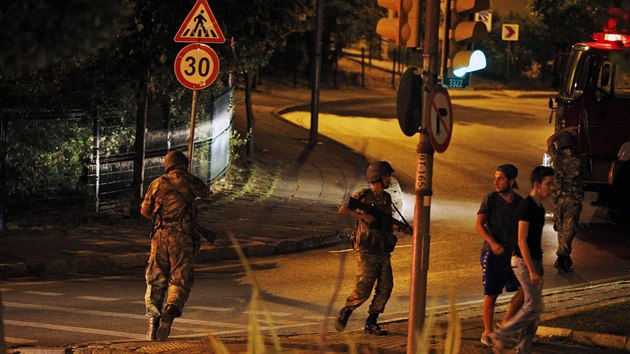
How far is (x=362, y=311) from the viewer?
41.9 feet

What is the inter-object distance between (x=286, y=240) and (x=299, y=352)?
7.01 meters

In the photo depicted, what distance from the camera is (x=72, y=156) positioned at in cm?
1794

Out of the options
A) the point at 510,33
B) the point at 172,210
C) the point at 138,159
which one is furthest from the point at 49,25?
the point at 510,33

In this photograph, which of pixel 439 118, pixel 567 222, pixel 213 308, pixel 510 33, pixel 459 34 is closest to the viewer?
pixel 439 118

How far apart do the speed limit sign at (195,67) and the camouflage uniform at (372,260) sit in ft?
13.3

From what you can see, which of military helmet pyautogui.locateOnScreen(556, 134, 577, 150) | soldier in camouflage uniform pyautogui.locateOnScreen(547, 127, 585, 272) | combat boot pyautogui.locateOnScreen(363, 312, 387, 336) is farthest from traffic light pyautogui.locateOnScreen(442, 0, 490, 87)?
soldier in camouflage uniform pyautogui.locateOnScreen(547, 127, 585, 272)

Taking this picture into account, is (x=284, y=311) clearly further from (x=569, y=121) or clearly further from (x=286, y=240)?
(x=569, y=121)

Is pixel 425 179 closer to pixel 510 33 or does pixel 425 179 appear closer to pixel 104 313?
pixel 104 313

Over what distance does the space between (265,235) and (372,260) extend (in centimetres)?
628

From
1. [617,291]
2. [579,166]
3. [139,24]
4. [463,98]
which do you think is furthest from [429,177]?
[463,98]

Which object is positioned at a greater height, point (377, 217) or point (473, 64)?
point (473, 64)

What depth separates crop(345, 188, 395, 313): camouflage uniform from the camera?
1101 centimetres

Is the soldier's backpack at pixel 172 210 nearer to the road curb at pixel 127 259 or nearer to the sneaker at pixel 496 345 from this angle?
the sneaker at pixel 496 345

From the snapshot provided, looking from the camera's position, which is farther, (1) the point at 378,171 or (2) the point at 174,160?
(2) the point at 174,160
